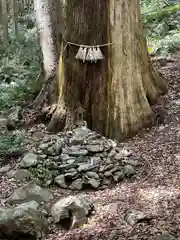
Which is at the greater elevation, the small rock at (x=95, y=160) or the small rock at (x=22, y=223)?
the small rock at (x=95, y=160)

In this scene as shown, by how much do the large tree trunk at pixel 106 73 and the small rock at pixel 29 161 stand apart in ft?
3.46

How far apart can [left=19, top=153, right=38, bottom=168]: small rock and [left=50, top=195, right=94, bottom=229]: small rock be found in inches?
47.2

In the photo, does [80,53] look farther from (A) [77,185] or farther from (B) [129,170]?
(A) [77,185]

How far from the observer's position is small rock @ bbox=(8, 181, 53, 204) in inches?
186

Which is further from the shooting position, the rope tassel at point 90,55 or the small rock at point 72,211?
the rope tassel at point 90,55

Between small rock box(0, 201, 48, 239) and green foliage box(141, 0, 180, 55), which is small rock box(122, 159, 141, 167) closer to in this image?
small rock box(0, 201, 48, 239)

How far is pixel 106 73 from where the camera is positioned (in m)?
6.19

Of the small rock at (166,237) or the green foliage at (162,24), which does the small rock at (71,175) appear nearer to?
the small rock at (166,237)

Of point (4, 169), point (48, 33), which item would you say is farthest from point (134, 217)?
point (48, 33)

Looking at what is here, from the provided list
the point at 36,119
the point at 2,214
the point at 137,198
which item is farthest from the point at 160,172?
the point at 36,119

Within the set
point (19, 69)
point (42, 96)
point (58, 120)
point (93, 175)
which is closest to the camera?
point (93, 175)

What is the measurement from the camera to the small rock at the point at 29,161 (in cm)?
548

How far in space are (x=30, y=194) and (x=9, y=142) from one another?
1.60 meters

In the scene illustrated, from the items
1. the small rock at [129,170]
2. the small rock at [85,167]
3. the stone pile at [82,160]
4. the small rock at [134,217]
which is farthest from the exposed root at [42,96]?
the small rock at [134,217]
